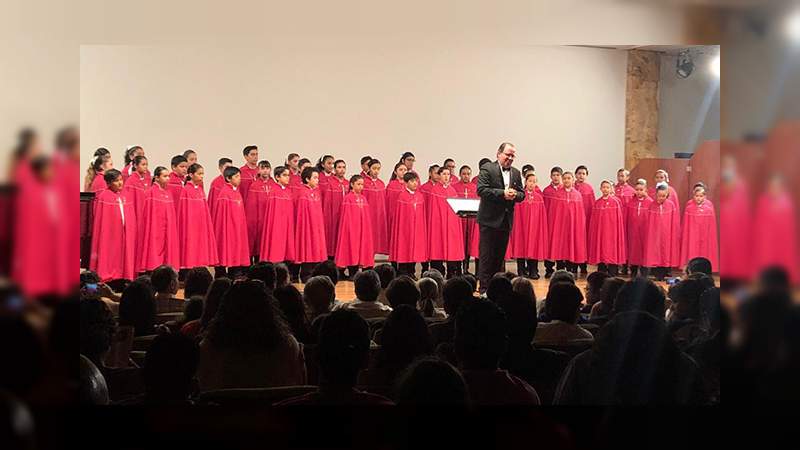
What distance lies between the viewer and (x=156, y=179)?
7.89 meters

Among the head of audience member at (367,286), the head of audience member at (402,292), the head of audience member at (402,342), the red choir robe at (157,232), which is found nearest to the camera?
the head of audience member at (402,342)

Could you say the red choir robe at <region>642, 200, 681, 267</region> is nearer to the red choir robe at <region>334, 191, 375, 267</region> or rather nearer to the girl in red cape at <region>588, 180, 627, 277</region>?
the girl in red cape at <region>588, 180, 627, 277</region>

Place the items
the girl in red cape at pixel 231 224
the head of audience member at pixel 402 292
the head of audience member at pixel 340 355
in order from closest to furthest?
1. the head of audience member at pixel 340 355
2. the head of audience member at pixel 402 292
3. the girl in red cape at pixel 231 224

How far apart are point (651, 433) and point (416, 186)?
6.83 metres

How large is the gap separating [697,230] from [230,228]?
16.9ft

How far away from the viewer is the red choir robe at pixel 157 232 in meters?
7.74

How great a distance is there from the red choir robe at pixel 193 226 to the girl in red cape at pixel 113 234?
73 centimetres

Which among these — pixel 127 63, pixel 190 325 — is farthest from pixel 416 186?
pixel 190 325

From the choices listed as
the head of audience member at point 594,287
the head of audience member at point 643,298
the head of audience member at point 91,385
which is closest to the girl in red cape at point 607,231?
the head of audience member at point 594,287

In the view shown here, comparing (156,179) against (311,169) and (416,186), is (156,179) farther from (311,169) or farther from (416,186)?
(416,186)

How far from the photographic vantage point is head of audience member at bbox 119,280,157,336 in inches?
147

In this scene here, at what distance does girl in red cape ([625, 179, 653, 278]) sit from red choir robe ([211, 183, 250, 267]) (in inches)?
181

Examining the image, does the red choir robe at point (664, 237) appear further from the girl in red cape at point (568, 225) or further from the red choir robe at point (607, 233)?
the girl in red cape at point (568, 225)

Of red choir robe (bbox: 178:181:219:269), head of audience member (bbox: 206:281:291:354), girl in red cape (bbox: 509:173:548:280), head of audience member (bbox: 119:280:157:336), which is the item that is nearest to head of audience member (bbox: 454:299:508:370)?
head of audience member (bbox: 206:281:291:354)
